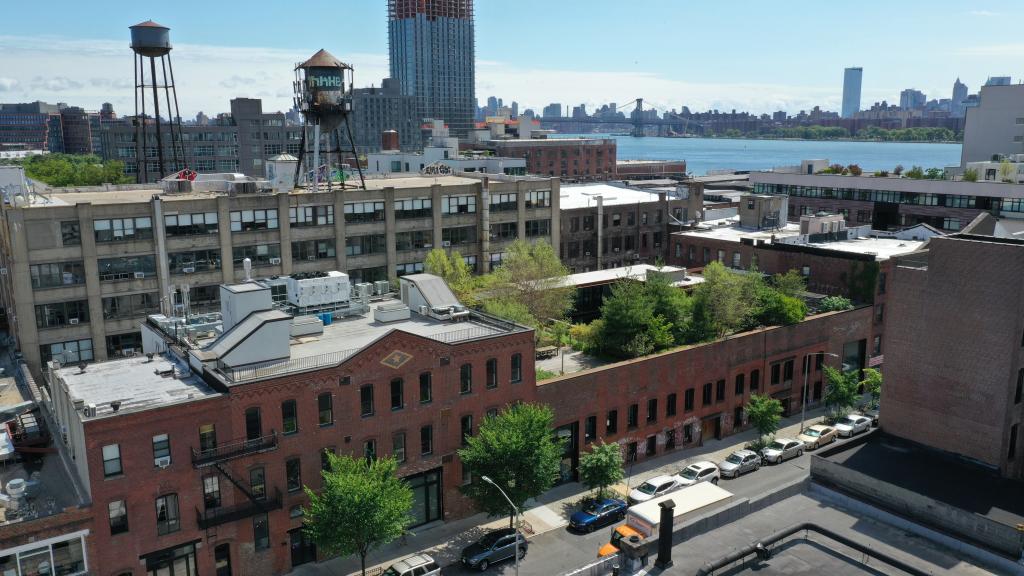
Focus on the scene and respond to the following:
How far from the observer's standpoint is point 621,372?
163ft

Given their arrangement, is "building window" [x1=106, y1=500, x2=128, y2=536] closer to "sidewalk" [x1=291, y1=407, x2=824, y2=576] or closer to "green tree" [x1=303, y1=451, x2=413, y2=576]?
"green tree" [x1=303, y1=451, x2=413, y2=576]

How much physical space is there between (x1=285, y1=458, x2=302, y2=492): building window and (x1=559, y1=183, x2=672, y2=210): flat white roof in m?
52.6

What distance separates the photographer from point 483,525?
142 feet

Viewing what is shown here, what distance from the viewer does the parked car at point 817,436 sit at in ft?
180

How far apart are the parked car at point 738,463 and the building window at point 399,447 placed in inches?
860

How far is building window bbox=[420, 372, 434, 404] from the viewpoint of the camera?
4109 cm

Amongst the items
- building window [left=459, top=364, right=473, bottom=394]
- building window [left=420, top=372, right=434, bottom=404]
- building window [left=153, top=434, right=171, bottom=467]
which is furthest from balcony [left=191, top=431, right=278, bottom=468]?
building window [left=459, top=364, right=473, bottom=394]

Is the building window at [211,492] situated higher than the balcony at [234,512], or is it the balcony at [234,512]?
the building window at [211,492]

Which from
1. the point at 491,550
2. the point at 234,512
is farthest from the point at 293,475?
the point at 491,550

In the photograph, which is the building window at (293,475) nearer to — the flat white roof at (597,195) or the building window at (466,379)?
the building window at (466,379)

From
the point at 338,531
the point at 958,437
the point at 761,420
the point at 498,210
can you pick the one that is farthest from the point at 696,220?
the point at 338,531

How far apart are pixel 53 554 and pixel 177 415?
7146 millimetres

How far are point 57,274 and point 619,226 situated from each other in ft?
181

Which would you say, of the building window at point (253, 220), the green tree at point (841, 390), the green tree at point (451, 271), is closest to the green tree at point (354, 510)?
the green tree at point (451, 271)
